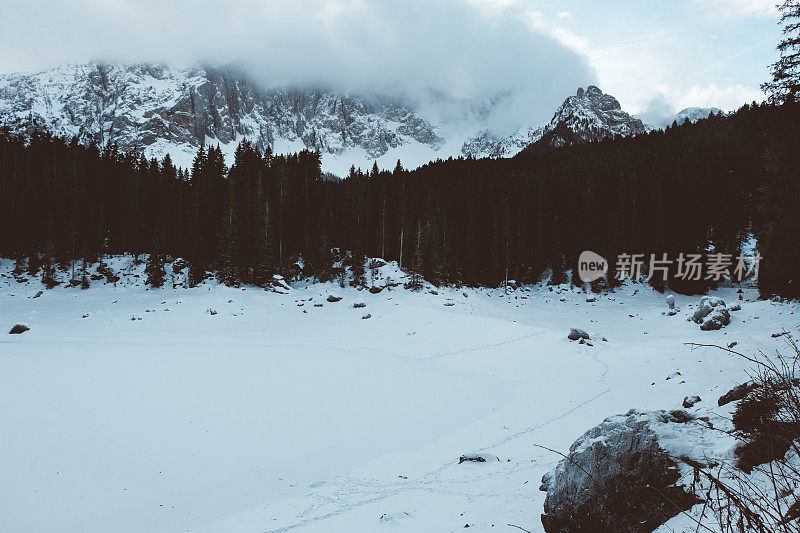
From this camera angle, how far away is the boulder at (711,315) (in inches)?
857

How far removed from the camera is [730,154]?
61.4 metres

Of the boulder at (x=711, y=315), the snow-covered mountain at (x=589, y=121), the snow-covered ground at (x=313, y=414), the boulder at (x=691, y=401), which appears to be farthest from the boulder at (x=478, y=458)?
the snow-covered mountain at (x=589, y=121)

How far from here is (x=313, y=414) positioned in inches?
500

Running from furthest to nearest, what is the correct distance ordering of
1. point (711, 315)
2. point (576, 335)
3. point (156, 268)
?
point (156, 268)
point (576, 335)
point (711, 315)

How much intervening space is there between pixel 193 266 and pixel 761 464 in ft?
157

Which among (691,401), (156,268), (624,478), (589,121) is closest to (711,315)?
(691,401)

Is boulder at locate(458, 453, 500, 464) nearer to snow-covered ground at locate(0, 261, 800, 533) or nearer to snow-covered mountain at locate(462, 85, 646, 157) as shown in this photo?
snow-covered ground at locate(0, 261, 800, 533)

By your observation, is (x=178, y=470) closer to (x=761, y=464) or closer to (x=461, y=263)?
(x=761, y=464)

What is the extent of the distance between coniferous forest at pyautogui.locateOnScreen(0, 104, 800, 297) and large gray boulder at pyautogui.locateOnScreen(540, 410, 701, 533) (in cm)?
3999

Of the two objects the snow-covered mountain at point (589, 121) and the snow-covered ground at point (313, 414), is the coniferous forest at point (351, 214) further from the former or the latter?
the snow-covered mountain at point (589, 121)

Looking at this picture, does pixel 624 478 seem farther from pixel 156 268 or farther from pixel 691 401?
pixel 156 268

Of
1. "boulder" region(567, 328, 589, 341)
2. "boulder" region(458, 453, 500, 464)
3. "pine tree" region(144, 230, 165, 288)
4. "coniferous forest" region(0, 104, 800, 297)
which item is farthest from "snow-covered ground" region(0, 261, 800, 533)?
"coniferous forest" region(0, 104, 800, 297)

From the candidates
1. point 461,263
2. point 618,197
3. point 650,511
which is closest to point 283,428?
point 650,511

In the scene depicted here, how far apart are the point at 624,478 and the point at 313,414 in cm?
980
